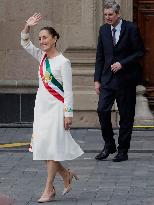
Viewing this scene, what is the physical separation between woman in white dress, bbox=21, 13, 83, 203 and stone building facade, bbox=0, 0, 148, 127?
612 cm

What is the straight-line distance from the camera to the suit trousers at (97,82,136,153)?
467 inches

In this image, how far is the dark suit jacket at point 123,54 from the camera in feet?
38.9

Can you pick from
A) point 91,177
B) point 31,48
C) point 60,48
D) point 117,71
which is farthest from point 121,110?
point 60,48

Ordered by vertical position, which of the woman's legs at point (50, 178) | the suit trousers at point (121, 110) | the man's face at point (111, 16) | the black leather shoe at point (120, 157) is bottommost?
the black leather shoe at point (120, 157)

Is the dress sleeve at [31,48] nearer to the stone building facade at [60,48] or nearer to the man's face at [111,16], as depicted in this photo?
the man's face at [111,16]

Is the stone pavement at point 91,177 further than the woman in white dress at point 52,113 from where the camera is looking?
Yes

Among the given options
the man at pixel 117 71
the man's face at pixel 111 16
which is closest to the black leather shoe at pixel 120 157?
the man at pixel 117 71

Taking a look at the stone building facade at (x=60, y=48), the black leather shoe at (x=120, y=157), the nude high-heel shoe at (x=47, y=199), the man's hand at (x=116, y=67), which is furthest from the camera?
the stone building facade at (x=60, y=48)

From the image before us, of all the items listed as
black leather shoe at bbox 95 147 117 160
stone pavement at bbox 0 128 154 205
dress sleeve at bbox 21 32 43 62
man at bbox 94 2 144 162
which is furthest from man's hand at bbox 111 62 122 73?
dress sleeve at bbox 21 32 43 62

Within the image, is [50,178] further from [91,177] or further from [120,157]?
[120,157]

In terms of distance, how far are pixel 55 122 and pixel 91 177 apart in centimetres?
173

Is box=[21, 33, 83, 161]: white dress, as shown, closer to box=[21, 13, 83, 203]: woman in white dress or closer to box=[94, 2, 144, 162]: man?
box=[21, 13, 83, 203]: woman in white dress

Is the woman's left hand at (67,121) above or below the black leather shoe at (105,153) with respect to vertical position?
above

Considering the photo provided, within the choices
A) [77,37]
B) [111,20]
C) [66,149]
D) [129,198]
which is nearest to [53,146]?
[66,149]
